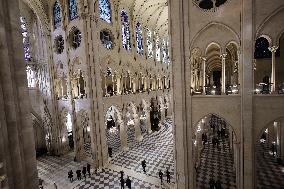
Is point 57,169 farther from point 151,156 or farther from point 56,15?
point 56,15

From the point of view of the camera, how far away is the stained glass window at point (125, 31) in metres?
20.9

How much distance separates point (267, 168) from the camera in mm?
14023

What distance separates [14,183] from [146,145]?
58.6ft

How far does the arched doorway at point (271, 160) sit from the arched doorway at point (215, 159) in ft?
5.65

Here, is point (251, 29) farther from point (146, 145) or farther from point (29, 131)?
point (146, 145)

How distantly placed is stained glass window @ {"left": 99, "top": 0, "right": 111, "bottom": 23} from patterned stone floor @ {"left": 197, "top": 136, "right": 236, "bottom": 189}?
16.0 meters

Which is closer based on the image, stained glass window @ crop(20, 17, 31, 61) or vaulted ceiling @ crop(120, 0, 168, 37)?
stained glass window @ crop(20, 17, 31, 61)

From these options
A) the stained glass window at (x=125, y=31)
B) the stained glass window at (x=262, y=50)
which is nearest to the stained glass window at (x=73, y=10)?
the stained glass window at (x=125, y=31)

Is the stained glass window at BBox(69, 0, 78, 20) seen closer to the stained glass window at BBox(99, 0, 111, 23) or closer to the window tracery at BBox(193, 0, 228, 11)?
the stained glass window at BBox(99, 0, 111, 23)

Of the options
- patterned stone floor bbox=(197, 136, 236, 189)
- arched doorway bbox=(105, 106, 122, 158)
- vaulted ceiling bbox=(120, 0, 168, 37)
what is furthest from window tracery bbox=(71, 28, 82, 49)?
patterned stone floor bbox=(197, 136, 236, 189)

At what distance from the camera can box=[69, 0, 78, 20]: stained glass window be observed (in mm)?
16547

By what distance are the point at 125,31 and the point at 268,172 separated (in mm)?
18804

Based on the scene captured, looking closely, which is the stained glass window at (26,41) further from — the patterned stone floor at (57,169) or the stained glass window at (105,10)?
the patterned stone floor at (57,169)

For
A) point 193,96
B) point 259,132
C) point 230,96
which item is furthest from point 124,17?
point 259,132
